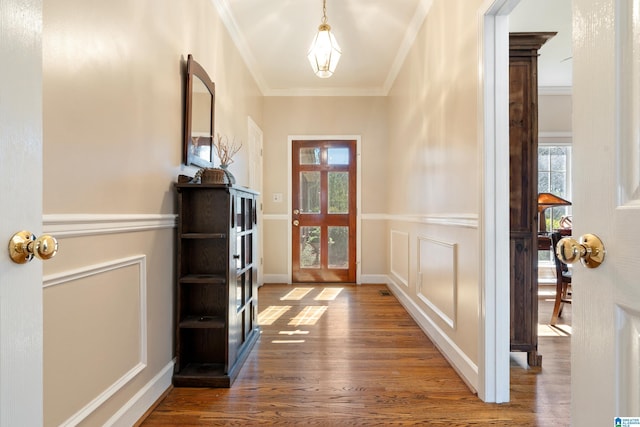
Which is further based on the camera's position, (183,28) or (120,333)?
(183,28)

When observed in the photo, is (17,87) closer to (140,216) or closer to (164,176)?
(140,216)

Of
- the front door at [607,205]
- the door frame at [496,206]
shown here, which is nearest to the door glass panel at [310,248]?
the door frame at [496,206]

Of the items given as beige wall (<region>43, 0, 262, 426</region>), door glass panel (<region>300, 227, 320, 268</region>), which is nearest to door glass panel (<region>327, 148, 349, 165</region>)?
door glass panel (<region>300, 227, 320, 268</region>)

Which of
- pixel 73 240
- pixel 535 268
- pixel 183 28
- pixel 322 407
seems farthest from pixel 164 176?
pixel 535 268

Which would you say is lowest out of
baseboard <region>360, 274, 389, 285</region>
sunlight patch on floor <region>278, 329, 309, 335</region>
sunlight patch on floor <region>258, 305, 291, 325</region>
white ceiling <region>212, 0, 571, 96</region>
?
sunlight patch on floor <region>258, 305, 291, 325</region>

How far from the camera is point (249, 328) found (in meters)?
2.57

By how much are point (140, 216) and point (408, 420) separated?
1609 mm

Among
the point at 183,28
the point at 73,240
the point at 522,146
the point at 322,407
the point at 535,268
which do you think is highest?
the point at 183,28

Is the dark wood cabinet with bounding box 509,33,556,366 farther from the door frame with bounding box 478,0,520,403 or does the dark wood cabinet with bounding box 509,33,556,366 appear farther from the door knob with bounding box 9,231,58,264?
the door knob with bounding box 9,231,58,264

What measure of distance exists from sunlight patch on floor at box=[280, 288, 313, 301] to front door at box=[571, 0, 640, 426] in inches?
133

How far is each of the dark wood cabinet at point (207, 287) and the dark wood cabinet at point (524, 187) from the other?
1.79m

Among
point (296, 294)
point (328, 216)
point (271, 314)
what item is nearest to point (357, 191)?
point (328, 216)

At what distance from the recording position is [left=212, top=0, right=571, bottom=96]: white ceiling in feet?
9.47

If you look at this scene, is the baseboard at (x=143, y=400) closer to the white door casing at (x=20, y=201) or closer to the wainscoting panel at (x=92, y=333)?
the wainscoting panel at (x=92, y=333)
